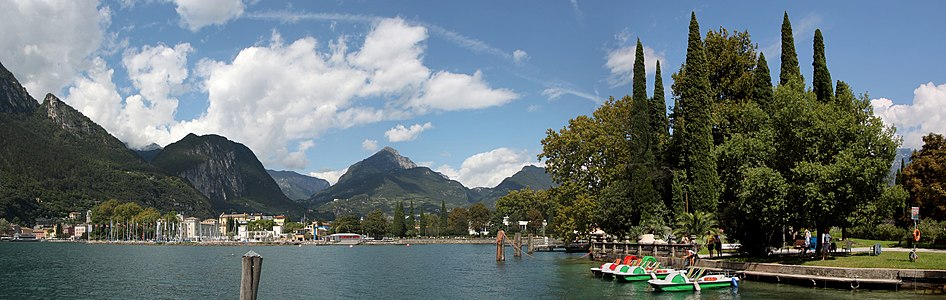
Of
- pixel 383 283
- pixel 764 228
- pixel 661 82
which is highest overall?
pixel 661 82

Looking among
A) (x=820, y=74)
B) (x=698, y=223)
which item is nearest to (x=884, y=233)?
(x=820, y=74)

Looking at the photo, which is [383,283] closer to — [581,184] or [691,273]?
[691,273]

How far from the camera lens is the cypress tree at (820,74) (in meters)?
47.3

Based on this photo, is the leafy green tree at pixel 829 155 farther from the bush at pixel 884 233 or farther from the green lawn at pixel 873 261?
the bush at pixel 884 233

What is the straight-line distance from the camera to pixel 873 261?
32281 mm

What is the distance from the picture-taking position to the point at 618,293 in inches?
1273

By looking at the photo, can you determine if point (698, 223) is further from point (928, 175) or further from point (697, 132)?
point (928, 175)

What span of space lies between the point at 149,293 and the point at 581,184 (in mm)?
37033

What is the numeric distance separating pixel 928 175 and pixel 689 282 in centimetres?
3362

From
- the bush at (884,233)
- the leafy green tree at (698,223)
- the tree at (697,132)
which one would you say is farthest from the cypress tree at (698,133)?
the bush at (884,233)

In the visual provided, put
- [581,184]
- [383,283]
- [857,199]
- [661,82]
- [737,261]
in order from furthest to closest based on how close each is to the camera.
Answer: [581,184]
[661,82]
[383,283]
[737,261]
[857,199]

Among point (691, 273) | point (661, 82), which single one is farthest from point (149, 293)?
point (661, 82)

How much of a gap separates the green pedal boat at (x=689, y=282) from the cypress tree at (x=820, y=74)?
2080cm

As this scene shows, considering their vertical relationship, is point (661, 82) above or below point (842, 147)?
above
